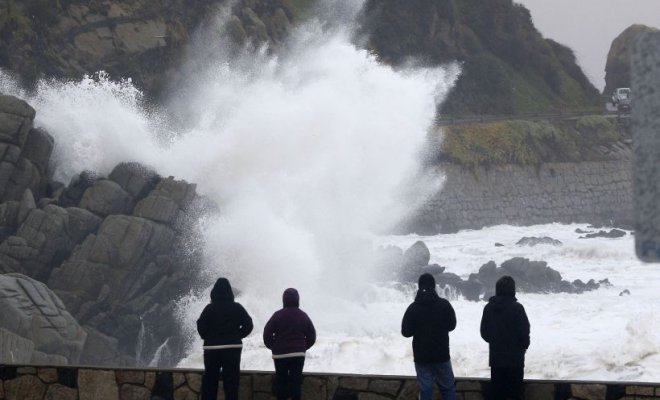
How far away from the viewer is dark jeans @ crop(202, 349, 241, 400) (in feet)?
23.4

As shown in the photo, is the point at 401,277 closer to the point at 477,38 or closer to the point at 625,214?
the point at 625,214

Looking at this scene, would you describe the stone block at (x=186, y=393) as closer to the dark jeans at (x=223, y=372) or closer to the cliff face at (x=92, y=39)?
the dark jeans at (x=223, y=372)

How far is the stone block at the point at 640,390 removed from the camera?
6527 mm

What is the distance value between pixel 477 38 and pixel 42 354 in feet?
167

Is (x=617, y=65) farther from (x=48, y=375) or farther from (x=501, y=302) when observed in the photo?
(x=501, y=302)

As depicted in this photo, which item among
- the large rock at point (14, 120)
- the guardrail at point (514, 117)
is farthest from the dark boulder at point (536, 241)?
the large rock at point (14, 120)

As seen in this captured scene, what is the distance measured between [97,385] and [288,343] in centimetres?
159

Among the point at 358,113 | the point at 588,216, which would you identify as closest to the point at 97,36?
the point at 358,113

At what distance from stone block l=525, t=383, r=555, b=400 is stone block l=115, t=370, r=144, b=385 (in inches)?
107

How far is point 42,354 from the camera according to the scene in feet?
47.6

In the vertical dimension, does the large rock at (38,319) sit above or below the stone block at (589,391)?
above

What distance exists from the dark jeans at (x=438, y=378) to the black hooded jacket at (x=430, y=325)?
6 centimetres

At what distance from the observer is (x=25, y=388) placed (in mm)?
7898

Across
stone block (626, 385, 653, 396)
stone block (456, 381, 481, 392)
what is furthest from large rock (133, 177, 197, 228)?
stone block (626, 385, 653, 396)
